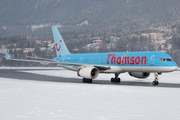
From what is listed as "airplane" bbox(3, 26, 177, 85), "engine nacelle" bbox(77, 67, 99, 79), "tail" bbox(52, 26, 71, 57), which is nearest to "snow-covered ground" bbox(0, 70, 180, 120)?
"airplane" bbox(3, 26, 177, 85)

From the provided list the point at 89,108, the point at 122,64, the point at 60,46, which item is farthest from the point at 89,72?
the point at 89,108

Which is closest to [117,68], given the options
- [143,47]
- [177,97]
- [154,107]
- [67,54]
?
[67,54]

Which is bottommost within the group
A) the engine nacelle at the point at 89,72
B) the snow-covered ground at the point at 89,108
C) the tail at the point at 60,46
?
the snow-covered ground at the point at 89,108

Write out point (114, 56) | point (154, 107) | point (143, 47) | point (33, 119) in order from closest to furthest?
point (33, 119), point (154, 107), point (114, 56), point (143, 47)

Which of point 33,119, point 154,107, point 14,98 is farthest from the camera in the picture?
point 14,98

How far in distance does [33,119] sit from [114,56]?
2402 cm

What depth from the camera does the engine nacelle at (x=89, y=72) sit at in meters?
37.0

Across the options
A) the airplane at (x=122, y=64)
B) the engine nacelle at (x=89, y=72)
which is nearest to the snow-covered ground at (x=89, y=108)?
the airplane at (x=122, y=64)

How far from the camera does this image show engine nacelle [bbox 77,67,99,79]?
121 ft

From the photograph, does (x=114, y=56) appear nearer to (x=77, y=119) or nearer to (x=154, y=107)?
(x=154, y=107)

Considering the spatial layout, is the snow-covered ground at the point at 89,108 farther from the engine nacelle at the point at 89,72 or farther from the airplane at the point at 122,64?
the engine nacelle at the point at 89,72

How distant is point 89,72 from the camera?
37.0 meters

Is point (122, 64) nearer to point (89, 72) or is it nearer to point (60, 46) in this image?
point (89, 72)

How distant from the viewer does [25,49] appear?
7628 inches
